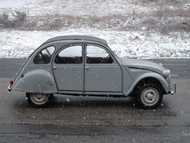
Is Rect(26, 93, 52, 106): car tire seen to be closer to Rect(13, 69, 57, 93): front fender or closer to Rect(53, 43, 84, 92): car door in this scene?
Rect(13, 69, 57, 93): front fender

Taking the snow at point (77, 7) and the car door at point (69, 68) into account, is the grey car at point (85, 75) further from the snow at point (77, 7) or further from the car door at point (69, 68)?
the snow at point (77, 7)

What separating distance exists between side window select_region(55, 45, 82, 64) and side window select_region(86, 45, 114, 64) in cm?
21

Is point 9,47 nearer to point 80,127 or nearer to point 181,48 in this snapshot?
point 181,48

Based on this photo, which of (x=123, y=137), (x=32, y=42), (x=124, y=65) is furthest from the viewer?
(x=32, y=42)

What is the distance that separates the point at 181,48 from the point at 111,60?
12478 millimetres

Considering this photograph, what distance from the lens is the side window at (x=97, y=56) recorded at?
38.7 feet

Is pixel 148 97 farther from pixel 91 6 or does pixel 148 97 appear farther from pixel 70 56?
pixel 91 6

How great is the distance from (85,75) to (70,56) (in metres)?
0.57

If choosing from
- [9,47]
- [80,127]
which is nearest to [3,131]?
[80,127]

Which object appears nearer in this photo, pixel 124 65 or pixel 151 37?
pixel 124 65

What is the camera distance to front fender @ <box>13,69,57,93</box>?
1166cm

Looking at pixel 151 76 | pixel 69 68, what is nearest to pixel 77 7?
pixel 69 68

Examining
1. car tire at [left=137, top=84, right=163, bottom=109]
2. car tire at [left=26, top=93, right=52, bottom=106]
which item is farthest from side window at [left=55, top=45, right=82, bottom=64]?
car tire at [left=137, top=84, right=163, bottom=109]

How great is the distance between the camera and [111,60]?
1180 centimetres
